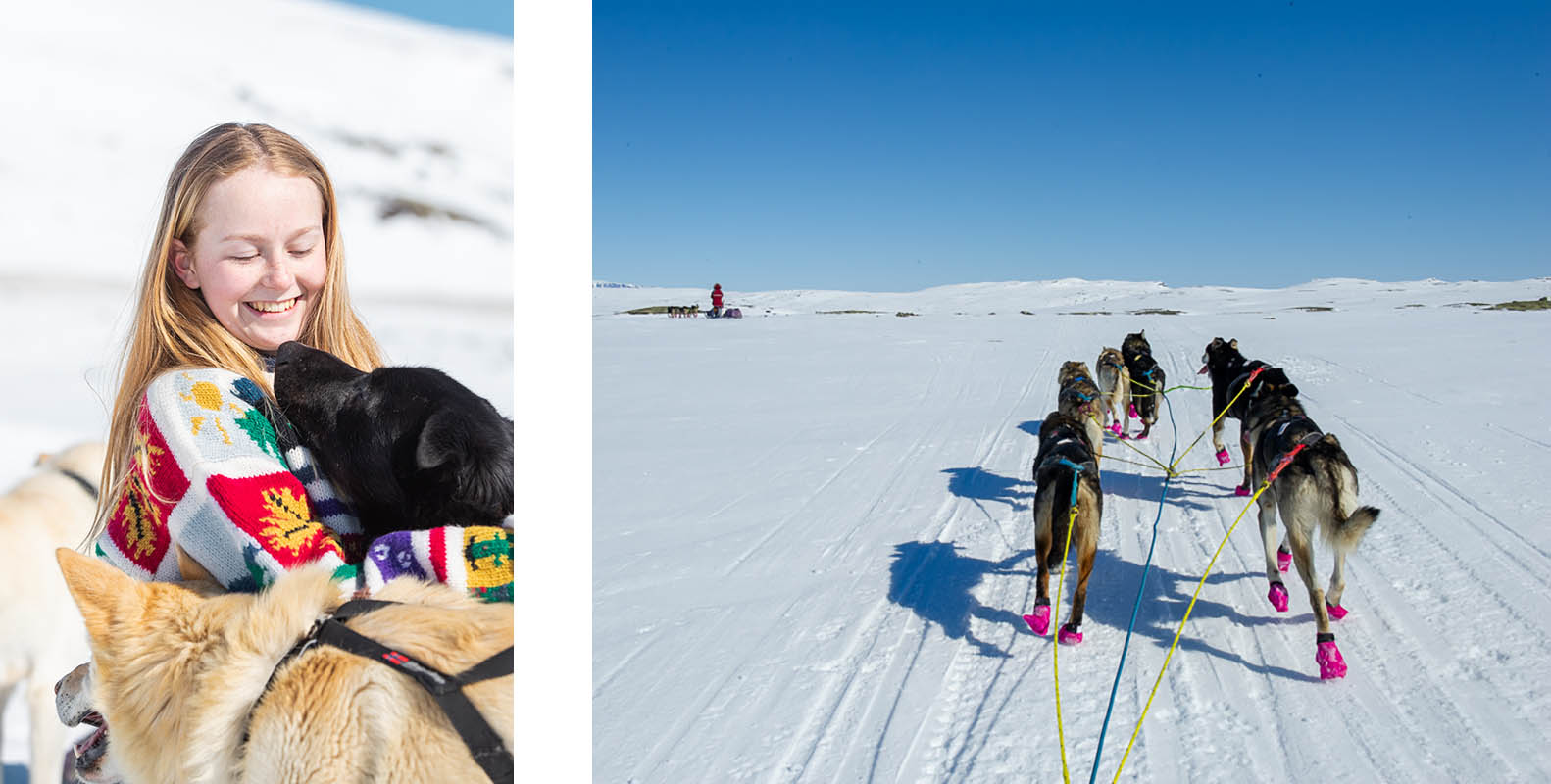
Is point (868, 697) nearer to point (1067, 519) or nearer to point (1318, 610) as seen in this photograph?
point (1067, 519)

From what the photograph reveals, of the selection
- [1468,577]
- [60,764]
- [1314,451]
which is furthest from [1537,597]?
[60,764]

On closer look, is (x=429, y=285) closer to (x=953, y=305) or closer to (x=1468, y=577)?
(x=1468, y=577)

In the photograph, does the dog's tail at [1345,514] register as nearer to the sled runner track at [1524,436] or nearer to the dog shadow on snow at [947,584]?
the dog shadow on snow at [947,584]

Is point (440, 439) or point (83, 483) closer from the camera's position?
point (83, 483)

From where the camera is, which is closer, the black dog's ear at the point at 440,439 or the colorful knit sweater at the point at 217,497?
the colorful knit sweater at the point at 217,497

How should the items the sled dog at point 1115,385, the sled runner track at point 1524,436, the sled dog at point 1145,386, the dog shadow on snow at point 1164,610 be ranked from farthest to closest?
the sled dog at point 1115,385 → the sled dog at point 1145,386 → the sled runner track at point 1524,436 → the dog shadow on snow at point 1164,610

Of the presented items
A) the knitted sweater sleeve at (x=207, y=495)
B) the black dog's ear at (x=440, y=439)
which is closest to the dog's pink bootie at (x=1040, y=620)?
the black dog's ear at (x=440, y=439)

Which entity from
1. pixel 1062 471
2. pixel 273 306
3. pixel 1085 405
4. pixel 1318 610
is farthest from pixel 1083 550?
pixel 273 306
